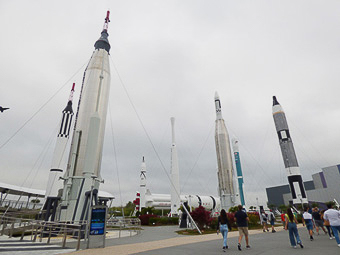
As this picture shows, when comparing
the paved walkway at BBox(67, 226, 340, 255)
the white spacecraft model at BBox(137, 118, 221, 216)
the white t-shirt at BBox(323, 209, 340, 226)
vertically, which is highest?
the white spacecraft model at BBox(137, 118, 221, 216)

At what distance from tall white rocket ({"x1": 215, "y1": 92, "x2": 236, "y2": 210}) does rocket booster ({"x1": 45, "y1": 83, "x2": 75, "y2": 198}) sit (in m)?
24.4

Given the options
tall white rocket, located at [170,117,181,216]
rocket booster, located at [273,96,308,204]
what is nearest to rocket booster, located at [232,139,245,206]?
rocket booster, located at [273,96,308,204]

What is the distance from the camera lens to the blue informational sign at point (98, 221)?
29.5 feet

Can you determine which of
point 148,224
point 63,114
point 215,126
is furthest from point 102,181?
point 215,126

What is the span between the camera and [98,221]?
9.16 meters

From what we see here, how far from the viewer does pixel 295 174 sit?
103 ft

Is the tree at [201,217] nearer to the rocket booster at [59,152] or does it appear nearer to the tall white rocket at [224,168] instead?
the tall white rocket at [224,168]

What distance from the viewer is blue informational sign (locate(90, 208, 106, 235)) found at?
8.98 meters

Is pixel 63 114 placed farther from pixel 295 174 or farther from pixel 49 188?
pixel 295 174

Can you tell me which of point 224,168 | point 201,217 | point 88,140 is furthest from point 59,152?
point 224,168

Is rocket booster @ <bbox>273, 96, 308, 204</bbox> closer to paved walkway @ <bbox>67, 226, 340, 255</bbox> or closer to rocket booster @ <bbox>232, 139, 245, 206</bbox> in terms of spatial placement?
rocket booster @ <bbox>232, 139, 245, 206</bbox>

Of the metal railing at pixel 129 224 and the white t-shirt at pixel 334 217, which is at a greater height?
the white t-shirt at pixel 334 217

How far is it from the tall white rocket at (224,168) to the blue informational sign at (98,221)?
27.8 m

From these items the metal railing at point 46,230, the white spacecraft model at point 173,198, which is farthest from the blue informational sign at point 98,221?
the white spacecraft model at point 173,198
